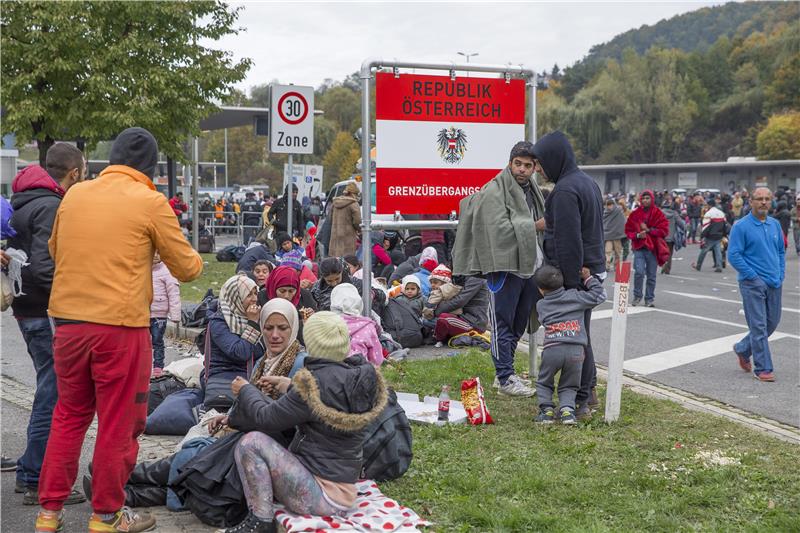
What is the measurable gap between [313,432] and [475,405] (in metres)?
2.50

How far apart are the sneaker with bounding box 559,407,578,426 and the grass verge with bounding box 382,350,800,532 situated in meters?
0.08

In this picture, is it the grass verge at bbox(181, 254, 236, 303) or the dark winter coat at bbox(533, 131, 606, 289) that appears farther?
the grass verge at bbox(181, 254, 236, 303)

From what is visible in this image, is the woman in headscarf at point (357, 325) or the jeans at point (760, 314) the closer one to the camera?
the woman in headscarf at point (357, 325)

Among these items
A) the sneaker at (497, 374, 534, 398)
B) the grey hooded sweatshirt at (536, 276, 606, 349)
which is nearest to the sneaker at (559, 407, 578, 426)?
the grey hooded sweatshirt at (536, 276, 606, 349)

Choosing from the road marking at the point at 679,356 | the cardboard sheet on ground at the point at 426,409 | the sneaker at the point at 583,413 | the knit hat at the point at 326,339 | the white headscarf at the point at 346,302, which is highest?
the knit hat at the point at 326,339

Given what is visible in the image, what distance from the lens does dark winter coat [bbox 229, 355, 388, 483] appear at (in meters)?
4.52

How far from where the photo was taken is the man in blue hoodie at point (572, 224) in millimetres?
6828

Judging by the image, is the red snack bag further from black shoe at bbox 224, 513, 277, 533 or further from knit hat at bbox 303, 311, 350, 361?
black shoe at bbox 224, 513, 277, 533

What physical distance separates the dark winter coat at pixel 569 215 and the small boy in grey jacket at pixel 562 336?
11 cm

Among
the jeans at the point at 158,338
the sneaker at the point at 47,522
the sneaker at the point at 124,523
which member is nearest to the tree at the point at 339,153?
the jeans at the point at 158,338

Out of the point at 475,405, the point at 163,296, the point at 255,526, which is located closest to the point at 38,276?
the point at 255,526

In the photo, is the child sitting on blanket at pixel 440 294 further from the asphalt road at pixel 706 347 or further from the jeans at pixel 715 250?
the jeans at pixel 715 250

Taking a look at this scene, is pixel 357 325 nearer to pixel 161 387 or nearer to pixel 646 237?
pixel 161 387

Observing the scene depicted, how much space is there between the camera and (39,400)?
17.3 ft
